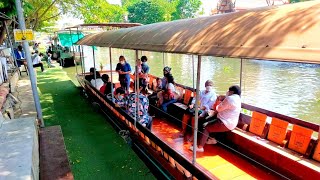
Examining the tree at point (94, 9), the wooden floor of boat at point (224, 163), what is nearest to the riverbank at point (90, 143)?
the wooden floor of boat at point (224, 163)

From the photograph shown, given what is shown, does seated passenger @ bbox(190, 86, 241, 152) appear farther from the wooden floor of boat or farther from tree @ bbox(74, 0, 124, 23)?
tree @ bbox(74, 0, 124, 23)

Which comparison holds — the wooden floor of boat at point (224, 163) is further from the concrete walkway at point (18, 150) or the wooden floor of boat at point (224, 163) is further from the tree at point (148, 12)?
the tree at point (148, 12)

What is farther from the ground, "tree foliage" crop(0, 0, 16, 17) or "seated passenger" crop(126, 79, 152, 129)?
"tree foliage" crop(0, 0, 16, 17)

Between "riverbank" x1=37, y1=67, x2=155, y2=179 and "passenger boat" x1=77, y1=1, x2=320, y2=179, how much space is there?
36 cm

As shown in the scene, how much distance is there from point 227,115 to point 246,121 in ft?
2.64

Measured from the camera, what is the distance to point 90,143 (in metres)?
6.07

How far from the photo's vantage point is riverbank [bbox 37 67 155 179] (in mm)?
4801

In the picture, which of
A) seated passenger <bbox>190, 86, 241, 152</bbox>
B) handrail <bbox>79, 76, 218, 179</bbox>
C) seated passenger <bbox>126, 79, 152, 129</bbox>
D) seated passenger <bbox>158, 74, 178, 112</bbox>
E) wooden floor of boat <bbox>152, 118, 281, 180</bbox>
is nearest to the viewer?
handrail <bbox>79, 76, 218, 179</bbox>

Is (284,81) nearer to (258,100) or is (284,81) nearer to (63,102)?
(258,100)

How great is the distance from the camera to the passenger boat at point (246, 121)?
195 cm

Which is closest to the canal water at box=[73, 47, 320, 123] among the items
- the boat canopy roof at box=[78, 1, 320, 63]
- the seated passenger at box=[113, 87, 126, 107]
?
the seated passenger at box=[113, 87, 126, 107]

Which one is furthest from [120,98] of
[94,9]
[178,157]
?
[94,9]

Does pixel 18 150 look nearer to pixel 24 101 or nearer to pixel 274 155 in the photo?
pixel 274 155

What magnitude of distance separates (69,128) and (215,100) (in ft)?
13.3
